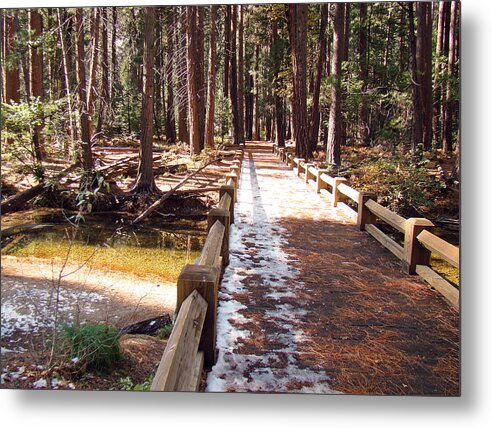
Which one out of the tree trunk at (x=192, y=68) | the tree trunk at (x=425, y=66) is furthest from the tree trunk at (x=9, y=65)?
the tree trunk at (x=192, y=68)

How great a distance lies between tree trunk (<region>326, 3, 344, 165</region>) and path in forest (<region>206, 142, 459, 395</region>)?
20.1ft

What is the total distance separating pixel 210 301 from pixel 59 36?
15.0ft

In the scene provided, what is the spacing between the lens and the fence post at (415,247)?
159 inches

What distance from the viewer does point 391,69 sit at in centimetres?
1000

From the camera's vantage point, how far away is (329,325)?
3191 mm

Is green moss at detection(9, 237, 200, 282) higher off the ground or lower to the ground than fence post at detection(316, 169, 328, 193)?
lower

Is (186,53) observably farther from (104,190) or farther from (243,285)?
(243,285)

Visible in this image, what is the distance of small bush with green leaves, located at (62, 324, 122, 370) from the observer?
3266 mm

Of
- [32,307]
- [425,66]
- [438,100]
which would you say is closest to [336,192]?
[438,100]

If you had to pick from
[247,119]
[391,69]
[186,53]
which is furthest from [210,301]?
[247,119]

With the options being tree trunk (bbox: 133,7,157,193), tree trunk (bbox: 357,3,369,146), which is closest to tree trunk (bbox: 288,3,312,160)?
tree trunk (bbox: 357,3,369,146)

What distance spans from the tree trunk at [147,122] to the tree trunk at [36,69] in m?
3.24

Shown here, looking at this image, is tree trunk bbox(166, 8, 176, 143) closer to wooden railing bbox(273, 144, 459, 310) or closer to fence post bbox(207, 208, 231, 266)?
wooden railing bbox(273, 144, 459, 310)

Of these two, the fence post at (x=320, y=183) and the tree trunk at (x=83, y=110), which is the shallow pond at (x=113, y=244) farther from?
the fence post at (x=320, y=183)
